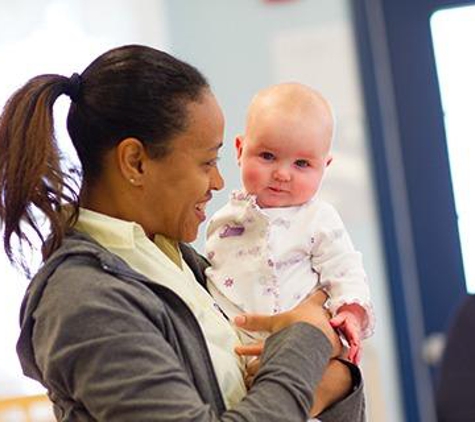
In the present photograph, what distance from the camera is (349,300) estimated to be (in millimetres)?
1562

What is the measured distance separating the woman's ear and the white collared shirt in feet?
0.22

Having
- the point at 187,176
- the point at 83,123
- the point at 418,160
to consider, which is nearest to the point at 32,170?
the point at 83,123

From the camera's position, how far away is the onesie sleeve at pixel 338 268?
158cm

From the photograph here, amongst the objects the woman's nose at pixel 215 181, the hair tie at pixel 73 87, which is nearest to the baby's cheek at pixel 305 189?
the woman's nose at pixel 215 181

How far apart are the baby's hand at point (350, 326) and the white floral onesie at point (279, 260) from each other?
16 millimetres

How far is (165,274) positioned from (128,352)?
0.68ft

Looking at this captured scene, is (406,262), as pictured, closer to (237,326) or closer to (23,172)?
(237,326)

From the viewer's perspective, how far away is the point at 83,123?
1.43 metres

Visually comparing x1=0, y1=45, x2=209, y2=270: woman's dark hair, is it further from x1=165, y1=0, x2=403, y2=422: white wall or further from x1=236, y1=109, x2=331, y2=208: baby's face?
x1=165, y1=0, x2=403, y2=422: white wall

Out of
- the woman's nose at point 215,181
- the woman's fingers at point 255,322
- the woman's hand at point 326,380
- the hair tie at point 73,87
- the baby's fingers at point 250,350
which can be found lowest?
the woman's hand at point 326,380

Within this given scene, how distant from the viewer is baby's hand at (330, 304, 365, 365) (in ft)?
4.97

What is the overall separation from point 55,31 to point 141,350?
6.29ft

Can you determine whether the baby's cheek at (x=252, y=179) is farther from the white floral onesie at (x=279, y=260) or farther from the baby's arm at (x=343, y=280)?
the baby's arm at (x=343, y=280)

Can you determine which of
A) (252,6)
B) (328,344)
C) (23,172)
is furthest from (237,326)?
(252,6)
